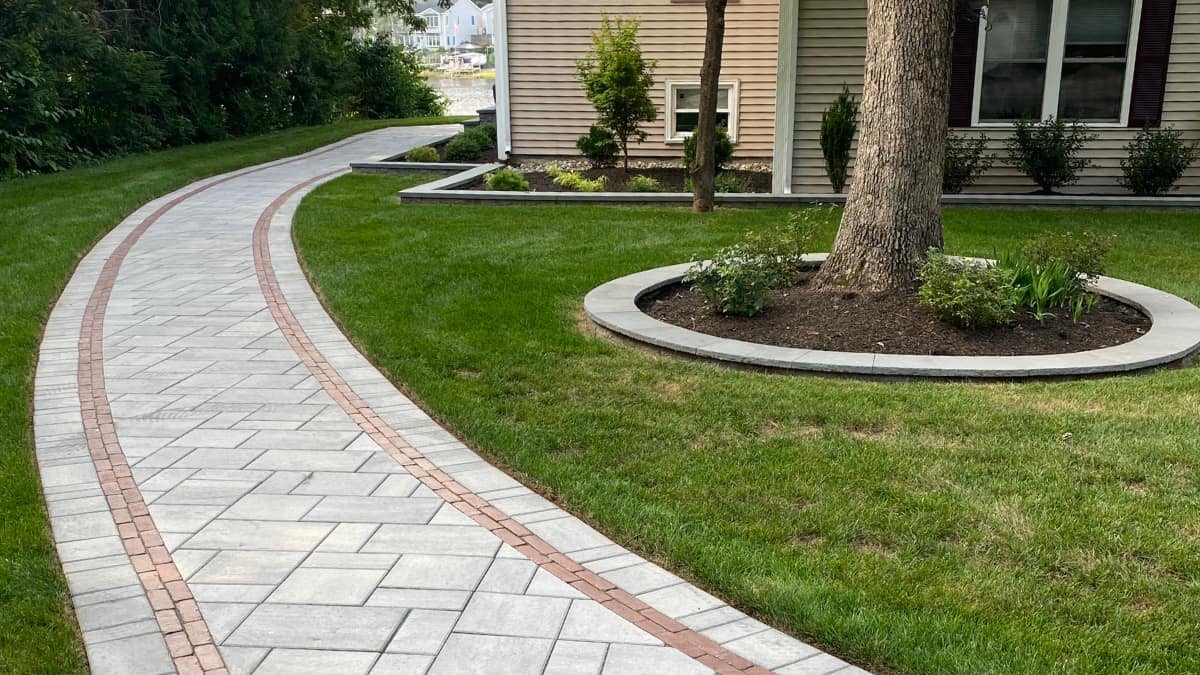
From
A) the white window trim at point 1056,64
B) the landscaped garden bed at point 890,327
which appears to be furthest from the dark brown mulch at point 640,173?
the landscaped garden bed at point 890,327

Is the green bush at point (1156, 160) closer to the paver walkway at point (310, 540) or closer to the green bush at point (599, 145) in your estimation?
the green bush at point (599, 145)

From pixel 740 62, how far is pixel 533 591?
13.7m

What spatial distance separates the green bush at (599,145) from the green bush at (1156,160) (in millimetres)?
6845

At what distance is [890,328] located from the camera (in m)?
6.69

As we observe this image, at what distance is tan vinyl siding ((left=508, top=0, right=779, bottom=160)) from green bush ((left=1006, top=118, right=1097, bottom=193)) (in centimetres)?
481

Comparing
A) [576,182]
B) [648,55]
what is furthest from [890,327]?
[648,55]

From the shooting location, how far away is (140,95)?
1809 centimetres

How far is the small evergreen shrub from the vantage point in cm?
1219

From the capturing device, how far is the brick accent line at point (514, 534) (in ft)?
11.1

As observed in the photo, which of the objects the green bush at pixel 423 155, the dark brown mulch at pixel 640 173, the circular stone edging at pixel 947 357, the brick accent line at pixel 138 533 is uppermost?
the green bush at pixel 423 155

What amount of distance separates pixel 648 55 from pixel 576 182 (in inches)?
153

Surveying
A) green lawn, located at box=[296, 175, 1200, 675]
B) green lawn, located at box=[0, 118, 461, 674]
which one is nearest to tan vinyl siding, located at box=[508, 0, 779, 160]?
green lawn, located at box=[0, 118, 461, 674]

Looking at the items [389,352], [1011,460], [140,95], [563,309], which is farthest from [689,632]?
[140,95]

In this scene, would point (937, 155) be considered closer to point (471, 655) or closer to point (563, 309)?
point (563, 309)
